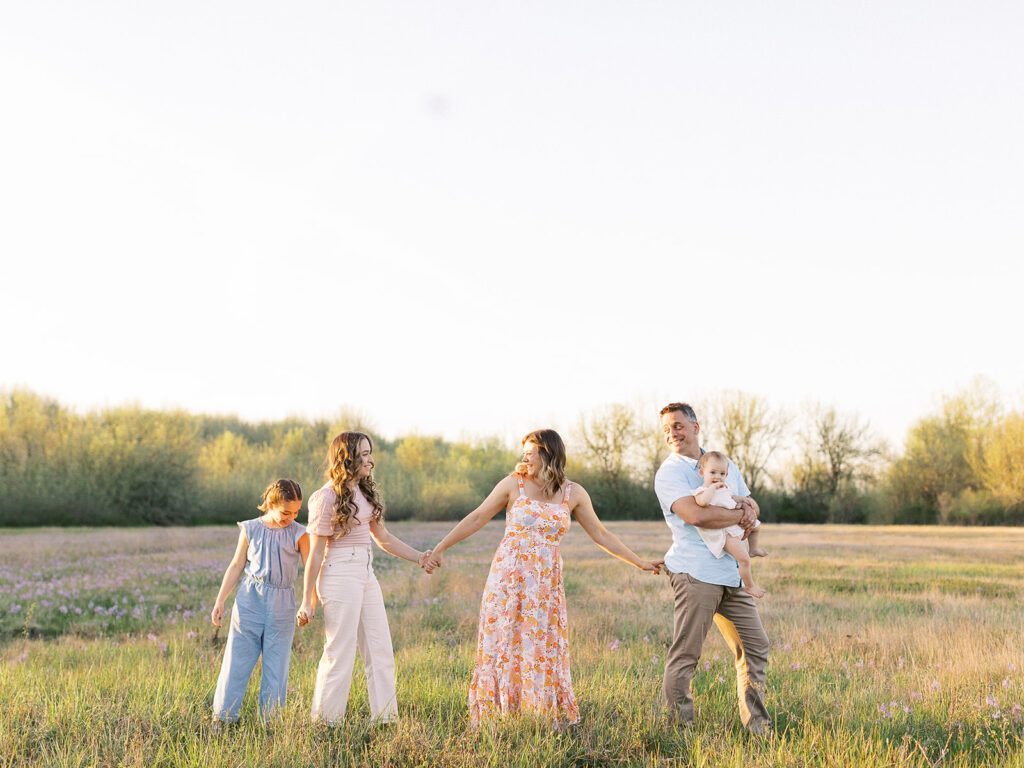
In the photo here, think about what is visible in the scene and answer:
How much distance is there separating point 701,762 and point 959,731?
7.38ft

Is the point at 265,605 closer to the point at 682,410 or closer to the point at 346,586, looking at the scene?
the point at 346,586

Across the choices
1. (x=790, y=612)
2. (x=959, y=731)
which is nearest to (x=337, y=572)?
(x=959, y=731)

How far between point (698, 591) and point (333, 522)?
8.20 ft

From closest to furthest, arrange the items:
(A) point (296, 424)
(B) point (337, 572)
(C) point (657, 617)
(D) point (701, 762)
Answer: (D) point (701, 762), (B) point (337, 572), (C) point (657, 617), (A) point (296, 424)

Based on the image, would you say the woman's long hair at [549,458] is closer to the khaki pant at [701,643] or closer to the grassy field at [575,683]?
the khaki pant at [701,643]

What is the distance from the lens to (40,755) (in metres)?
4.99

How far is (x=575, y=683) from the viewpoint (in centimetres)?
678

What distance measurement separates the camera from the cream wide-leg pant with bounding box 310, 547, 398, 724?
5.48 meters

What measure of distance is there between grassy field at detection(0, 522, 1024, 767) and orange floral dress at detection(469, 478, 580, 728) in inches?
9.8

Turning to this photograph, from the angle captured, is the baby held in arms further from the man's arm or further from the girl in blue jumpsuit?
the girl in blue jumpsuit

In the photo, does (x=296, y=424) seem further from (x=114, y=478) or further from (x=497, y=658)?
(x=497, y=658)

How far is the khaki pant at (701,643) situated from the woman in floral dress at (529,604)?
74cm

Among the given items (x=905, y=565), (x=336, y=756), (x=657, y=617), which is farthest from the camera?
(x=905, y=565)

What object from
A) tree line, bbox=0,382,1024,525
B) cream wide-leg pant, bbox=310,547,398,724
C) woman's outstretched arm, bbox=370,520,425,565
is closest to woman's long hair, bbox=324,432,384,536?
woman's outstretched arm, bbox=370,520,425,565
